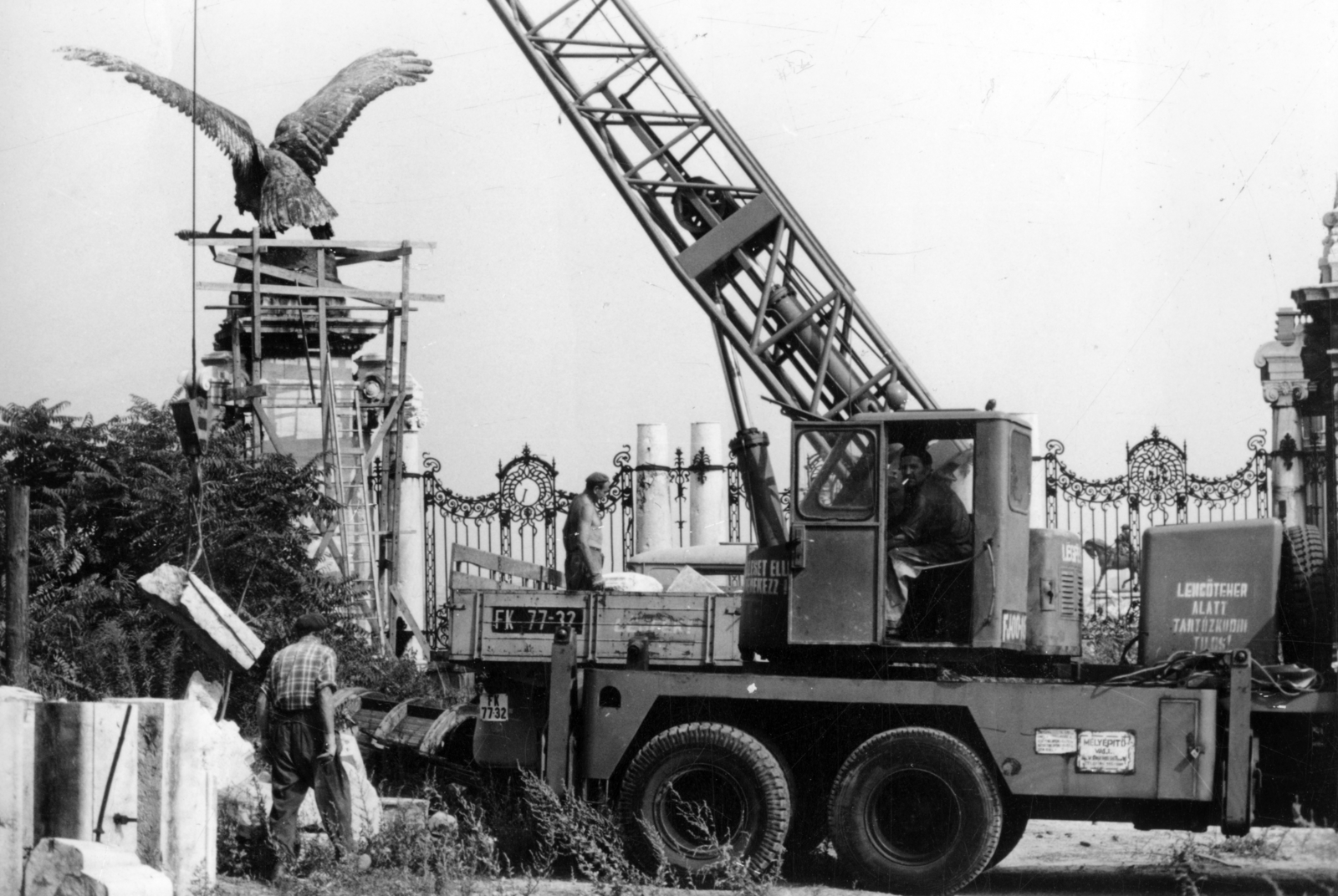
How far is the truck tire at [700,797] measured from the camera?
10172 mm

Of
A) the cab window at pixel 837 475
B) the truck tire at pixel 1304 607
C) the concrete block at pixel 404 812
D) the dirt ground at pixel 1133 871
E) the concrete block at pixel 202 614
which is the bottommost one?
the dirt ground at pixel 1133 871

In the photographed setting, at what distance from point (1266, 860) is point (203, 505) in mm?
10219

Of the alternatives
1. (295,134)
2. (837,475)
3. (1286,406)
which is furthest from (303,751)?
(1286,406)

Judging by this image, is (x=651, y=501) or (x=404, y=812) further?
(x=651, y=501)

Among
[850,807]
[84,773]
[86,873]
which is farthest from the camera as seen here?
[850,807]

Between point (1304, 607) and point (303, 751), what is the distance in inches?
242

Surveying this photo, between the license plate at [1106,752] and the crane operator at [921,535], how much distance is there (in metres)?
1.33

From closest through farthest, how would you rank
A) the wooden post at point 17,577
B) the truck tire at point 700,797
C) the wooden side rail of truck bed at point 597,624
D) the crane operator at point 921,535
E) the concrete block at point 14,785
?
the concrete block at point 14,785 → the truck tire at point 700,797 → the crane operator at point 921,535 → the wooden side rail of truck bed at point 597,624 → the wooden post at point 17,577

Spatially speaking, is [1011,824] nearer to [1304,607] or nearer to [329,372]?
[1304,607]

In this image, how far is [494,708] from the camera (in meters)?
11.2

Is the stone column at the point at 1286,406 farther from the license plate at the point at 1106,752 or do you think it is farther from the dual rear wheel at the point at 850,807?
the dual rear wheel at the point at 850,807

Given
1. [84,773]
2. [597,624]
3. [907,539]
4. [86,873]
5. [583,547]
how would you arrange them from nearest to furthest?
[86,873]
[84,773]
[907,539]
[597,624]
[583,547]

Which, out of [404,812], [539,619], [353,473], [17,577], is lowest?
[404,812]

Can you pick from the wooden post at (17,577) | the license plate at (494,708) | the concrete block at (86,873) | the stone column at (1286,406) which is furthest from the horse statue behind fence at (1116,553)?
the concrete block at (86,873)
